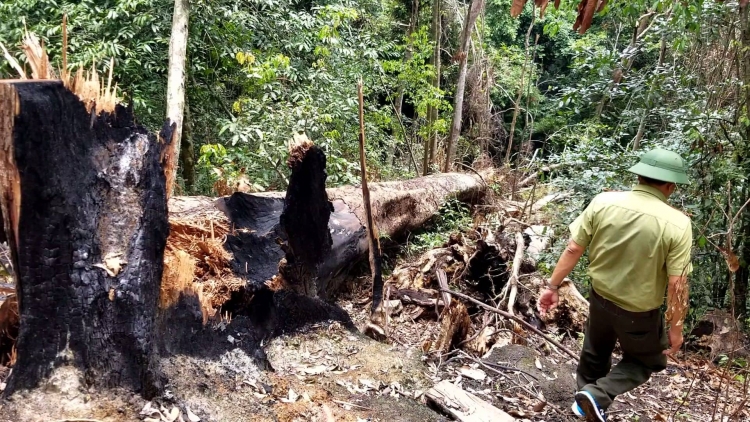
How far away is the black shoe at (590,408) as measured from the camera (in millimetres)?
2934

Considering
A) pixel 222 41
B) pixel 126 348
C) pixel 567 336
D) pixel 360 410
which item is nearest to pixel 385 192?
pixel 567 336

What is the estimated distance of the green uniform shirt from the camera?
9.38 feet

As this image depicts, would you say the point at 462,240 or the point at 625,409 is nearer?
the point at 625,409

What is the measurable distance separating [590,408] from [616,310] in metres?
0.59

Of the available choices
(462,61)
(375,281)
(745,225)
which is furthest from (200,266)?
(462,61)

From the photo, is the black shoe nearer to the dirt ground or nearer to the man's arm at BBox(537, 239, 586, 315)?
the dirt ground

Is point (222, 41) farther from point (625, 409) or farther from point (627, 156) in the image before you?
point (625, 409)

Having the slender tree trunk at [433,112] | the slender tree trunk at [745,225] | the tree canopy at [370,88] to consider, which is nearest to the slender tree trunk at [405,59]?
the tree canopy at [370,88]

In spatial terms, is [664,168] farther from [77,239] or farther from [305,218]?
[77,239]

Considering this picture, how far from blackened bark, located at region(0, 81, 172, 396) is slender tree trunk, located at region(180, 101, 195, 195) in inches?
246

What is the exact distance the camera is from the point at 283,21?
7957 mm

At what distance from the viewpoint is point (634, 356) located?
10.3 ft

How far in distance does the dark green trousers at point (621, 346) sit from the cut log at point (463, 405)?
57 centimetres

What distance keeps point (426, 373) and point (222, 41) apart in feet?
21.4
